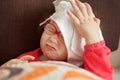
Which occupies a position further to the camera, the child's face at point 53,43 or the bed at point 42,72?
the child's face at point 53,43

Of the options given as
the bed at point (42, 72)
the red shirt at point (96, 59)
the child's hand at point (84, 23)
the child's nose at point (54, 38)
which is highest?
the child's hand at point (84, 23)

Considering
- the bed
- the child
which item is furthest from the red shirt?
the bed

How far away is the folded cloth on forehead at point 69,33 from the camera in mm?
936

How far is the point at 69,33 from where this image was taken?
941mm

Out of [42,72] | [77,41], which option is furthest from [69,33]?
[42,72]

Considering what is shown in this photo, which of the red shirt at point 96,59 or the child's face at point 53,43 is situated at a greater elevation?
the child's face at point 53,43

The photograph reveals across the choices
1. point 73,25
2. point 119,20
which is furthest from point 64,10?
point 119,20

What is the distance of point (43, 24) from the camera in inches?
40.1

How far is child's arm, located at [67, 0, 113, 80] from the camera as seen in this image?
931 millimetres

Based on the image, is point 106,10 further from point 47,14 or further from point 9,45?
point 9,45

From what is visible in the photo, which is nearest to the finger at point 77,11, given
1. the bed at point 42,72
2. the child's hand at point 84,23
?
the child's hand at point 84,23

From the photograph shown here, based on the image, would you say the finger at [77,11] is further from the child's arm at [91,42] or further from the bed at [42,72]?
the bed at [42,72]

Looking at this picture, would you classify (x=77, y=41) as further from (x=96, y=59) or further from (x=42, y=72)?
(x=42, y=72)

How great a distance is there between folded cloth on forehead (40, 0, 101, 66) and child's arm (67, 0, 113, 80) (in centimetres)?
2
